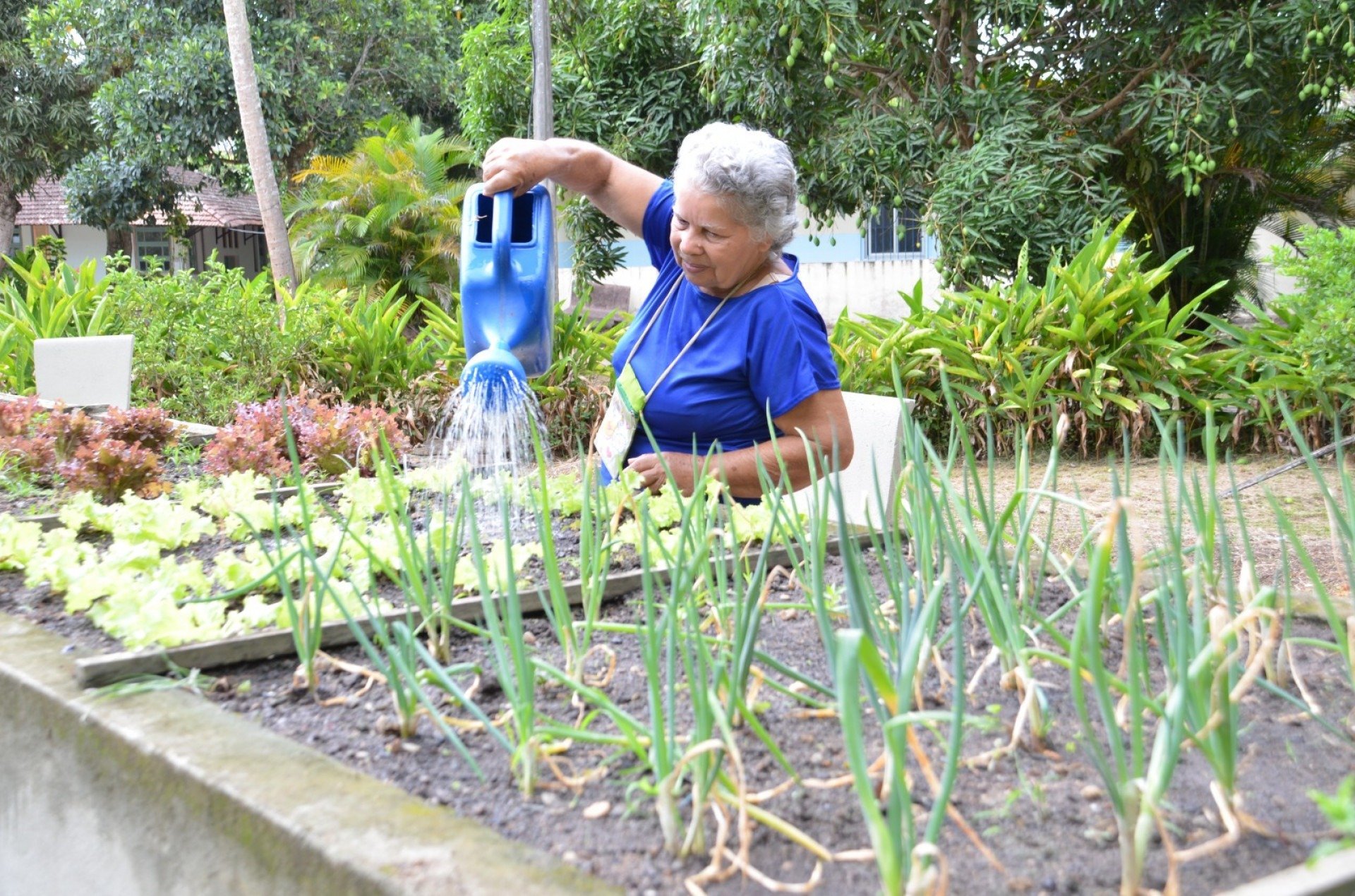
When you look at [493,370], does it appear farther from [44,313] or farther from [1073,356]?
[44,313]

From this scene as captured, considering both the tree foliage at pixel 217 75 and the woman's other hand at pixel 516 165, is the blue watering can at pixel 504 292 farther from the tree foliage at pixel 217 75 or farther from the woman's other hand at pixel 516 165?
the tree foliage at pixel 217 75

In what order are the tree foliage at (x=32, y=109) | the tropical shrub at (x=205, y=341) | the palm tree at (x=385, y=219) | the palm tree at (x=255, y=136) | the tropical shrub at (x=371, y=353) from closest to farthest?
the tropical shrub at (x=205, y=341) < the tropical shrub at (x=371, y=353) < the palm tree at (x=255, y=136) < the palm tree at (x=385, y=219) < the tree foliage at (x=32, y=109)

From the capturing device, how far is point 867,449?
10.6 ft

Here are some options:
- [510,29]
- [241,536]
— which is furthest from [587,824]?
[510,29]

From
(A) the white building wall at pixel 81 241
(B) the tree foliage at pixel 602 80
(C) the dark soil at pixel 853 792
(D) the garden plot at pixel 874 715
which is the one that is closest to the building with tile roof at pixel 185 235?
(A) the white building wall at pixel 81 241

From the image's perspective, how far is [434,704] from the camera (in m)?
1.62

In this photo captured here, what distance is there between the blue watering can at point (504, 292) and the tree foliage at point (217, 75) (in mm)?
14407

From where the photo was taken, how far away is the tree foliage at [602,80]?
30.6ft

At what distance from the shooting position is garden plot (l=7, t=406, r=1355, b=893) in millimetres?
1130

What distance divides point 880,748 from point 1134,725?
380 mm

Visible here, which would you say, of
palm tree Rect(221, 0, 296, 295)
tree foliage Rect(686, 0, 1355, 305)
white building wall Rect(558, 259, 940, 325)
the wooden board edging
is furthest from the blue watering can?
white building wall Rect(558, 259, 940, 325)

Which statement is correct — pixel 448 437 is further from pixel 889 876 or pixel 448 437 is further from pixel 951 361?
pixel 951 361

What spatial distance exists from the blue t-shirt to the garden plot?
2.39ft

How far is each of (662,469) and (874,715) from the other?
111cm
